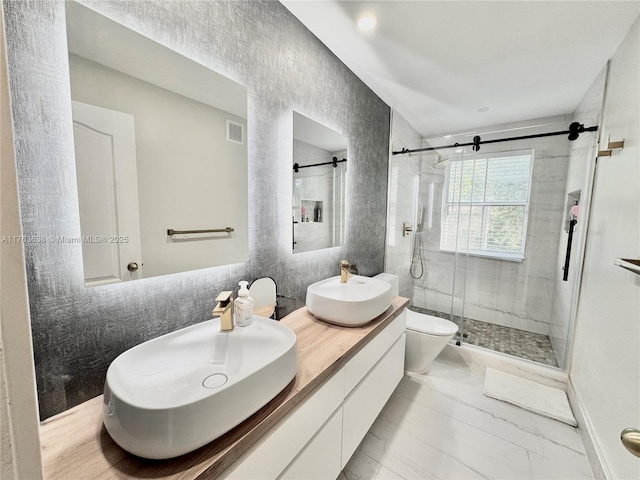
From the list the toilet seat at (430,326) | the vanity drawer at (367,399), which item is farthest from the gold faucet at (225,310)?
the toilet seat at (430,326)

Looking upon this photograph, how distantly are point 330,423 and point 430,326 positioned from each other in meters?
1.40

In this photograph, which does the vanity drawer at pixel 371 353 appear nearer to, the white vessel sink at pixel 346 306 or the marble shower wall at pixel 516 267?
the white vessel sink at pixel 346 306

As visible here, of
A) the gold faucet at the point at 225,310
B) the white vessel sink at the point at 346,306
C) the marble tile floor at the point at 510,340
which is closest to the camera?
the gold faucet at the point at 225,310

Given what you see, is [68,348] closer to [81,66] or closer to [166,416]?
[166,416]

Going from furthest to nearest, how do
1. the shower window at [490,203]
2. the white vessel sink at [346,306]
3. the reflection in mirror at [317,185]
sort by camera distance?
the shower window at [490,203] < the reflection in mirror at [317,185] < the white vessel sink at [346,306]

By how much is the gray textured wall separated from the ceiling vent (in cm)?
6

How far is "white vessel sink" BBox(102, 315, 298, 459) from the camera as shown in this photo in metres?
0.57

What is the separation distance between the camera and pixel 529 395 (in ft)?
6.59

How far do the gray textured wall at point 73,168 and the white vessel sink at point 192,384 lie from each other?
0.53 ft

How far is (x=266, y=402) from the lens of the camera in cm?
74

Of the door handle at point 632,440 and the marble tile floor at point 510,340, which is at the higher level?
the door handle at point 632,440

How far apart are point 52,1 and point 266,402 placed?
1.26 m

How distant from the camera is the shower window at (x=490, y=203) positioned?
9.57 ft

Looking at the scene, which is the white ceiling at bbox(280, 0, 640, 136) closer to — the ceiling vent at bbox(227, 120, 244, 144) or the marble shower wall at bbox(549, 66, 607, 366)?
the marble shower wall at bbox(549, 66, 607, 366)
